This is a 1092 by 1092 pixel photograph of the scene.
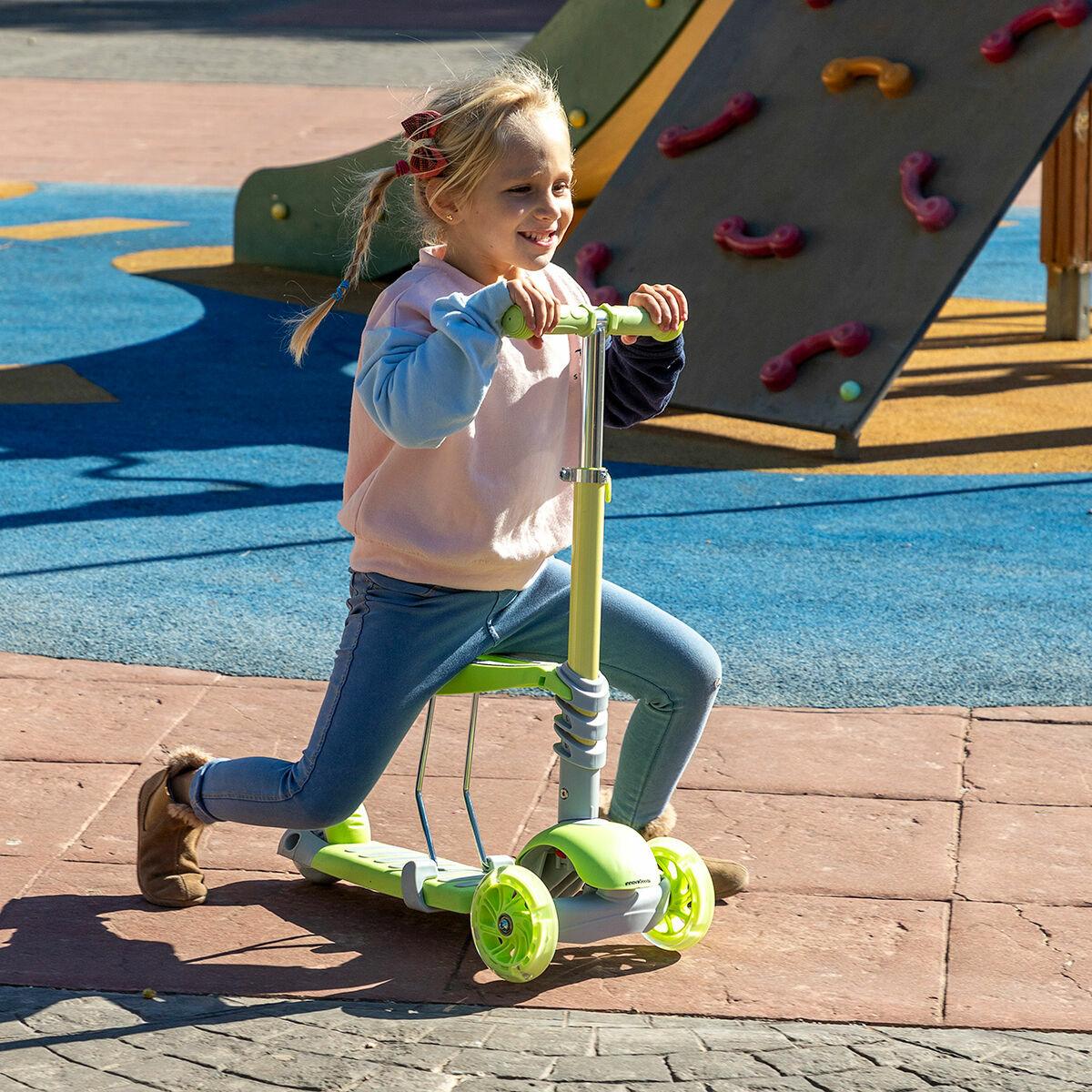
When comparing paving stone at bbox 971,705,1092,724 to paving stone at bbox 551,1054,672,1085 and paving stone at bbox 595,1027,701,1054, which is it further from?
paving stone at bbox 551,1054,672,1085

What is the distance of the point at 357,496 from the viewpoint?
3.23 metres

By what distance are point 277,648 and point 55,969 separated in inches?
74.9

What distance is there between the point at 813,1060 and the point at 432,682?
91 centimetres

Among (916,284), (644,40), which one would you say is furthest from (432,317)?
(644,40)

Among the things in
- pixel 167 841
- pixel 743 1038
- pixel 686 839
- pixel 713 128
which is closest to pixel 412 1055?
pixel 743 1038

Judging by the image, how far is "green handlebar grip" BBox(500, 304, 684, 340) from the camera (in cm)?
288

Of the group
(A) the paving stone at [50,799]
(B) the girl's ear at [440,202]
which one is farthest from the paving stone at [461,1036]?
(B) the girl's ear at [440,202]

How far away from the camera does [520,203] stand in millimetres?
3086

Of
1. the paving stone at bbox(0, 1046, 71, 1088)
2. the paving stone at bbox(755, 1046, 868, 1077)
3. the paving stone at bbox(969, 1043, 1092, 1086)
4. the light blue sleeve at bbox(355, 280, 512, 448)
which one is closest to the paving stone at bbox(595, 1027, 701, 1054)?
the paving stone at bbox(755, 1046, 868, 1077)

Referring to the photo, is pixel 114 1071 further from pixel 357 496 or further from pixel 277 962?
pixel 357 496

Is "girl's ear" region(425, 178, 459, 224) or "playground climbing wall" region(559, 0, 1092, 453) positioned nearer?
"girl's ear" region(425, 178, 459, 224)

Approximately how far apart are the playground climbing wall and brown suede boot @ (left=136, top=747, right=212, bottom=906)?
431cm

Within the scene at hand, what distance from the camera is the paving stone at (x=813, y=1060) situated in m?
2.89

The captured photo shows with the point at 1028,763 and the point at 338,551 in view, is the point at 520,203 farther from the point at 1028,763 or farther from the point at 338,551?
the point at 338,551
